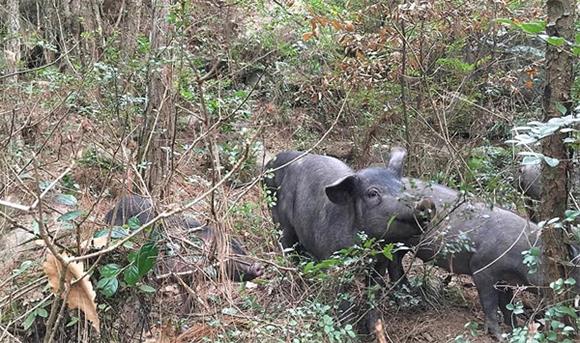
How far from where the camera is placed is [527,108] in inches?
336

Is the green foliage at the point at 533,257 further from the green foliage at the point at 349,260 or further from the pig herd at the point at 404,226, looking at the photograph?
the green foliage at the point at 349,260

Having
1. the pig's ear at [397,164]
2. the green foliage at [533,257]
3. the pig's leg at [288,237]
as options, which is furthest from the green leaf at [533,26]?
the pig's leg at [288,237]

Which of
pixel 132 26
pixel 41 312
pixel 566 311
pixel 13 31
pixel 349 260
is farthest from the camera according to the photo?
pixel 132 26

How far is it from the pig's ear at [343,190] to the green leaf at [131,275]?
2078 mm

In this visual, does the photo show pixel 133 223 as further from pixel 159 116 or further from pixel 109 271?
pixel 159 116

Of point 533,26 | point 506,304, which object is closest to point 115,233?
point 533,26

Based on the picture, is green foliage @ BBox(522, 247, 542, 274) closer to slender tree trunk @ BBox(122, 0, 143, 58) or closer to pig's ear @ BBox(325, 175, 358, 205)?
pig's ear @ BBox(325, 175, 358, 205)

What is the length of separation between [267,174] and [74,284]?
1594 millimetres

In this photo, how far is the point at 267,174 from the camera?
507 centimetres

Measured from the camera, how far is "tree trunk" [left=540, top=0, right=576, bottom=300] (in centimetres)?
406

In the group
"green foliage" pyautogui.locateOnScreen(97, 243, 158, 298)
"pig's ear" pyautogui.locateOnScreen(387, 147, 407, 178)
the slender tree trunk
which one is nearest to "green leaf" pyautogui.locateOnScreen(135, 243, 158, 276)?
"green foliage" pyautogui.locateOnScreen(97, 243, 158, 298)

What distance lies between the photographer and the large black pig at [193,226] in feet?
15.5

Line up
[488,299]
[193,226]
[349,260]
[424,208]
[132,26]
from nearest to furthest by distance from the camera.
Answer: [193,226]
[349,260]
[424,208]
[488,299]
[132,26]

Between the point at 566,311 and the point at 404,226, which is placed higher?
the point at 566,311
